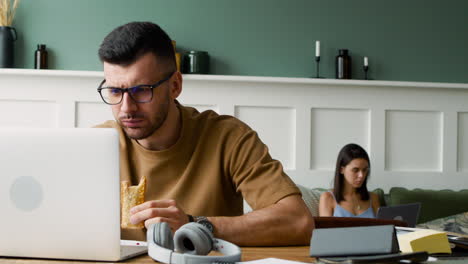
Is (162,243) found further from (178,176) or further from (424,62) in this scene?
(424,62)

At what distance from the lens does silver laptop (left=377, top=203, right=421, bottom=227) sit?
9.31ft

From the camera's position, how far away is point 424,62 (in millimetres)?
3895

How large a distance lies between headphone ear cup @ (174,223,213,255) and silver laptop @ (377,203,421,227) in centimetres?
181

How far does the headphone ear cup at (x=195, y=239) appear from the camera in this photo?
1117 millimetres

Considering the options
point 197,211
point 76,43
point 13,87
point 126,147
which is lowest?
point 197,211

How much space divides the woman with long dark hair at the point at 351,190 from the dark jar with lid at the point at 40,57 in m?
1.72

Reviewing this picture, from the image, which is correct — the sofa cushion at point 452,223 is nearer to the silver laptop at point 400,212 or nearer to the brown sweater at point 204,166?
the silver laptop at point 400,212

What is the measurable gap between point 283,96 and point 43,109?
4.44ft

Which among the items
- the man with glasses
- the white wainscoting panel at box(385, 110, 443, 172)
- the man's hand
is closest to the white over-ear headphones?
the man's hand

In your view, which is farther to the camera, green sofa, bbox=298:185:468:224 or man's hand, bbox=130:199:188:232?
green sofa, bbox=298:185:468:224

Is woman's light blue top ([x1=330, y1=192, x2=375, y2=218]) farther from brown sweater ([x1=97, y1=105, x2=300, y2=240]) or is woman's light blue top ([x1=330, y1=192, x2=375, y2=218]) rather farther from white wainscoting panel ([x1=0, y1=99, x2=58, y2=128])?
brown sweater ([x1=97, y1=105, x2=300, y2=240])

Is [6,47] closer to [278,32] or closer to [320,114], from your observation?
[278,32]

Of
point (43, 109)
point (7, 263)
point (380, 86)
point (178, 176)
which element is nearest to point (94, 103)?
point (43, 109)

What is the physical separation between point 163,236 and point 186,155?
0.68 meters
